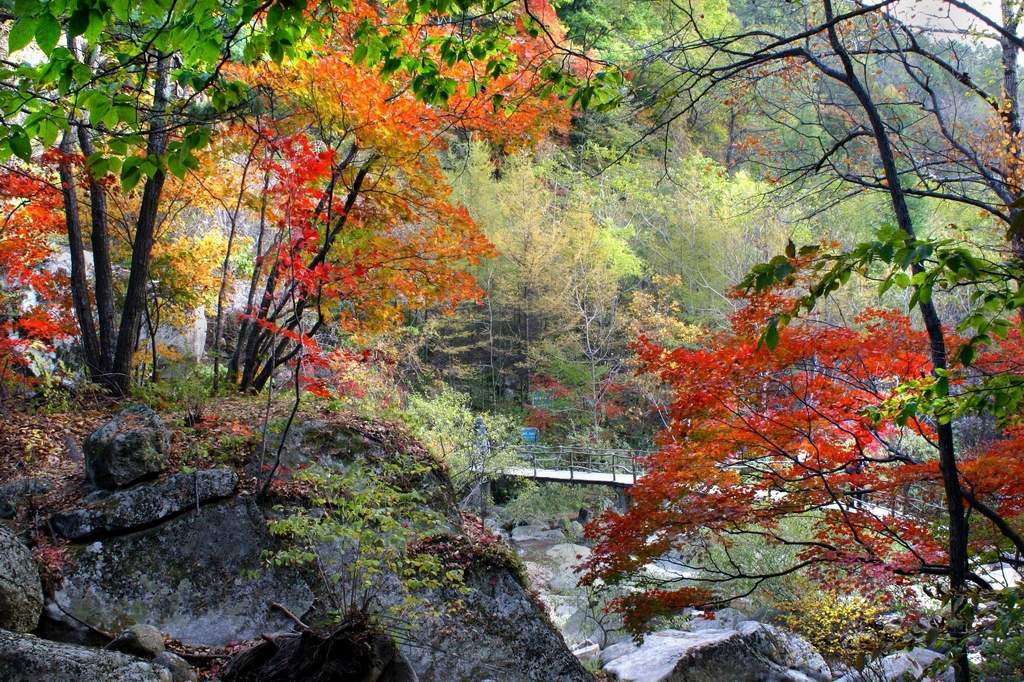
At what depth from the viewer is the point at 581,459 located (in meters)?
17.6

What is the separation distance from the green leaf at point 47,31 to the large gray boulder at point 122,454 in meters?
3.99

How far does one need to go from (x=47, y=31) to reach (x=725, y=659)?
704 centimetres

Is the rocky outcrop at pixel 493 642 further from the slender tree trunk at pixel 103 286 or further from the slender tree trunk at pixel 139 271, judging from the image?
the slender tree trunk at pixel 103 286

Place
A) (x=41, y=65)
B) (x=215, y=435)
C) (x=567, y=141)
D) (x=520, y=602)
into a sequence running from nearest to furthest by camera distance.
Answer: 1. (x=41, y=65)
2. (x=520, y=602)
3. (x=215, y=435)
4. (x=567, y=141)

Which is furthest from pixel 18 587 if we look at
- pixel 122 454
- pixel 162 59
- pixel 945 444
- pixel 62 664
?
pixel 945 444

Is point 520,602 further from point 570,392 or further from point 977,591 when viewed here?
point 570,392

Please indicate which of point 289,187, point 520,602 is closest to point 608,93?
point 289,187

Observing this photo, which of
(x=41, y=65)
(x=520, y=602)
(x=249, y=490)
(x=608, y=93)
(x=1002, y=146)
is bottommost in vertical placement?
(x=520, y=602)

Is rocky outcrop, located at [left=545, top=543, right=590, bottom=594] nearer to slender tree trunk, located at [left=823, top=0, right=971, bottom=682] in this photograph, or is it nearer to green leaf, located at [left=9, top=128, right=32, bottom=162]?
slender tree trunk, located at [left=823, top=0, right=971, bottom=682]

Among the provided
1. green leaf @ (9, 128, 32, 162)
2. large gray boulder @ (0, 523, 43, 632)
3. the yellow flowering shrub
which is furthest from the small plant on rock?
the yellow flowering shrub

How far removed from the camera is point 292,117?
277 inches

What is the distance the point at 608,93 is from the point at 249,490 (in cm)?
387

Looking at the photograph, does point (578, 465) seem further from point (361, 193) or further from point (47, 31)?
point (47, 31)

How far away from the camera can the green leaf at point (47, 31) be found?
5.35 feet
